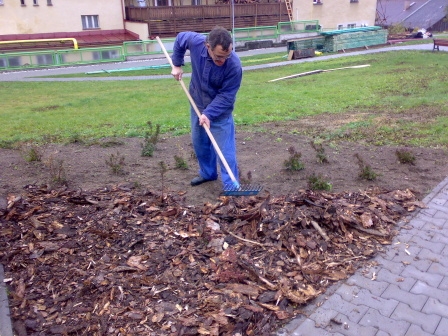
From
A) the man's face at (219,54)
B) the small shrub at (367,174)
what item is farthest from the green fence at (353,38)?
the man's face at (219,54)

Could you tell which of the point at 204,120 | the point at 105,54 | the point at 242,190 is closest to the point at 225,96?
the point at 204,120

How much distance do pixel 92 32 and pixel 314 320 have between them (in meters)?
25.7

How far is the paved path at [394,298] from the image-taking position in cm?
309

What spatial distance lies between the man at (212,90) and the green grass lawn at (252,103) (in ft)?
8.76

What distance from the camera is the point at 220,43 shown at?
4.18 m

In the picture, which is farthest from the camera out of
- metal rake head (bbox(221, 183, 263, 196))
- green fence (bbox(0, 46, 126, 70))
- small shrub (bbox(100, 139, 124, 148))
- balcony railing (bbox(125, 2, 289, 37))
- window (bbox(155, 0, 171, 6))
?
window (bbox(155, 0, 171, 6))

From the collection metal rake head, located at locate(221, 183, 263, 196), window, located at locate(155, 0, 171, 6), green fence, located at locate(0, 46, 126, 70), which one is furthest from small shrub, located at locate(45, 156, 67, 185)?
window, located at locate(155, 0, 171, 6)

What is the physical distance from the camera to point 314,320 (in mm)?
3166

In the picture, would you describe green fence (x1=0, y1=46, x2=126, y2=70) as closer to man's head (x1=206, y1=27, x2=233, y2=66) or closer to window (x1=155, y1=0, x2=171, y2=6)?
window (x1=155, y1=0, x2=171, y2=6)

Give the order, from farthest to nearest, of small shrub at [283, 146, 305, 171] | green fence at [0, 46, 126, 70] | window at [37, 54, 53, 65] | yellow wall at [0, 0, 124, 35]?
yellow wall at [0, 0, 124, 35]
window at [37, 54, 53, 65]
green fence at [0, 46, 126, 70]
small shrub at [283, 146, 305, 171]

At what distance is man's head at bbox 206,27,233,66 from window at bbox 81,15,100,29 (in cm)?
2391

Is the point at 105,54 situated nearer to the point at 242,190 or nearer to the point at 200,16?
the point at 200,16

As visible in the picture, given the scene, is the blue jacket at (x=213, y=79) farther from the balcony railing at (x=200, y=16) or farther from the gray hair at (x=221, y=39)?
the balcony railing at (x=200, y=16)

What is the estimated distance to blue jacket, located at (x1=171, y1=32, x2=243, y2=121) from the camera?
4621 millimetres
